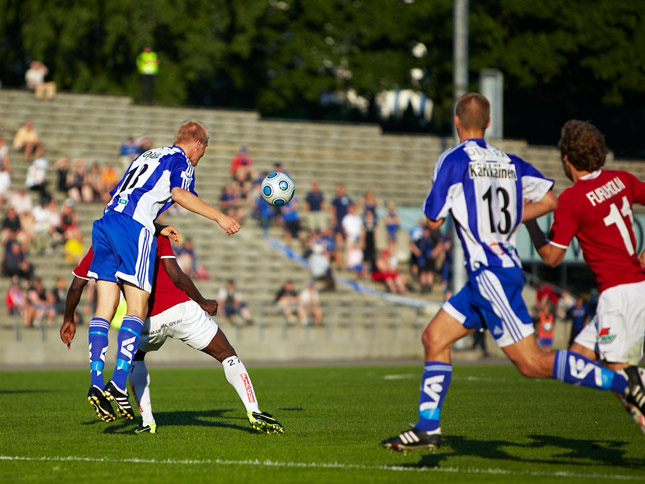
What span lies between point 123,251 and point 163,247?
1.68 feet

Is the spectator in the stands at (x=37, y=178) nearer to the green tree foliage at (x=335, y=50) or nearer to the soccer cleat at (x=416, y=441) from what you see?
the green tree foliage at (x=335, y=50)

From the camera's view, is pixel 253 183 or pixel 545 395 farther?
pixel 253 183

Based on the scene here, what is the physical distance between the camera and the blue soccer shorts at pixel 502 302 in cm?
730

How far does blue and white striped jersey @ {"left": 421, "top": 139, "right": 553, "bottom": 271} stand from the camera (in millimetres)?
7414

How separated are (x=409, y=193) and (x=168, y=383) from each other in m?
17.8

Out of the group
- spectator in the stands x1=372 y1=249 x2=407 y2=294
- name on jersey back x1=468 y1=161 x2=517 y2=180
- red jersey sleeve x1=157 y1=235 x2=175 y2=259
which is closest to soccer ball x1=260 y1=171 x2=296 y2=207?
red jersey sleeve x1=157 y1=235 x2=175 y2=259

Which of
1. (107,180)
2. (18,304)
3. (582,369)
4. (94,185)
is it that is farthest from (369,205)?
(582,369)

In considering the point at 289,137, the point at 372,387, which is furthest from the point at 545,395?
the point at 289,137

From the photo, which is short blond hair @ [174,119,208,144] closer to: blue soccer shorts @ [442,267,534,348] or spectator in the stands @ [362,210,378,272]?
blue soccer shorts @ [442,267,534,348]

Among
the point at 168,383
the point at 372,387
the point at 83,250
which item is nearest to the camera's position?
the point at 372,387

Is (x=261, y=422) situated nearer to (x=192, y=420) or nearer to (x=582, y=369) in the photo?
(x=192, y=420)

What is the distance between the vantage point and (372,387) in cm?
1540

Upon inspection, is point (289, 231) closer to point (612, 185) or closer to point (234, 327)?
point (234, 327)

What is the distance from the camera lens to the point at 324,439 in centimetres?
887
